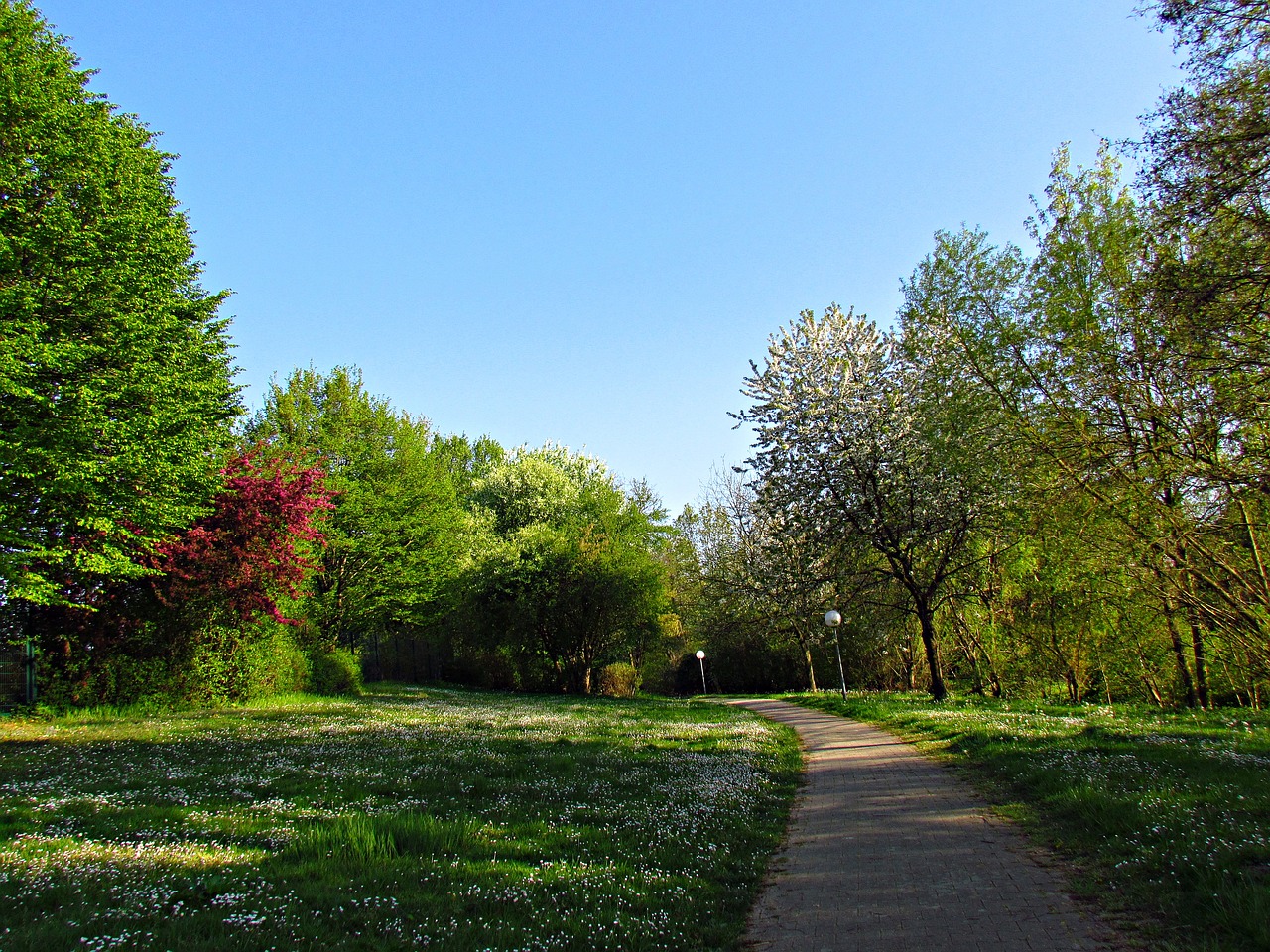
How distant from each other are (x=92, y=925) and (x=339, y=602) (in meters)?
30.1

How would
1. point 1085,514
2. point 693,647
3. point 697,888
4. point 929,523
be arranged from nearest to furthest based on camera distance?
point 697,888
point 1085,514
point 929,523
point 693,647

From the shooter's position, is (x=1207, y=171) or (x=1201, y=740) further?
(x=1201, y=740)

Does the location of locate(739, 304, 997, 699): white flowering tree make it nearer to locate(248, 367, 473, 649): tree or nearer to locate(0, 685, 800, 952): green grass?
locate(0, 685, 800, 952): green grass

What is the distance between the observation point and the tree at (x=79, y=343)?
12.3 metres

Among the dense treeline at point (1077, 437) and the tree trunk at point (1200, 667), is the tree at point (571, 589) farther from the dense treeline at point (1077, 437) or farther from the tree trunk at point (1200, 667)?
the tree trunk at point (1200, 667)

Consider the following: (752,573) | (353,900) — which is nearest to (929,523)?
(752,573)

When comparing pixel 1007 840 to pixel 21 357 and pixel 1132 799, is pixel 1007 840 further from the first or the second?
pixel 21 357

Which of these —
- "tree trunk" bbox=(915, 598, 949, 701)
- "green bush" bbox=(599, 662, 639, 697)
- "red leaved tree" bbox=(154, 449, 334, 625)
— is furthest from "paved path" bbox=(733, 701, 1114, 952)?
"green bush" bbox=(599, 662, 639, 697)

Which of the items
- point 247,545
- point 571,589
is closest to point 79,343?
point 247,545

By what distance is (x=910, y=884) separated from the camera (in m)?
5.56

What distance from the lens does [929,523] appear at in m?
20.1

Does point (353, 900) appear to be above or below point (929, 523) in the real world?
below

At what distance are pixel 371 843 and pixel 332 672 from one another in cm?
2143

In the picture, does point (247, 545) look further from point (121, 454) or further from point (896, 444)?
point (896, 444)
